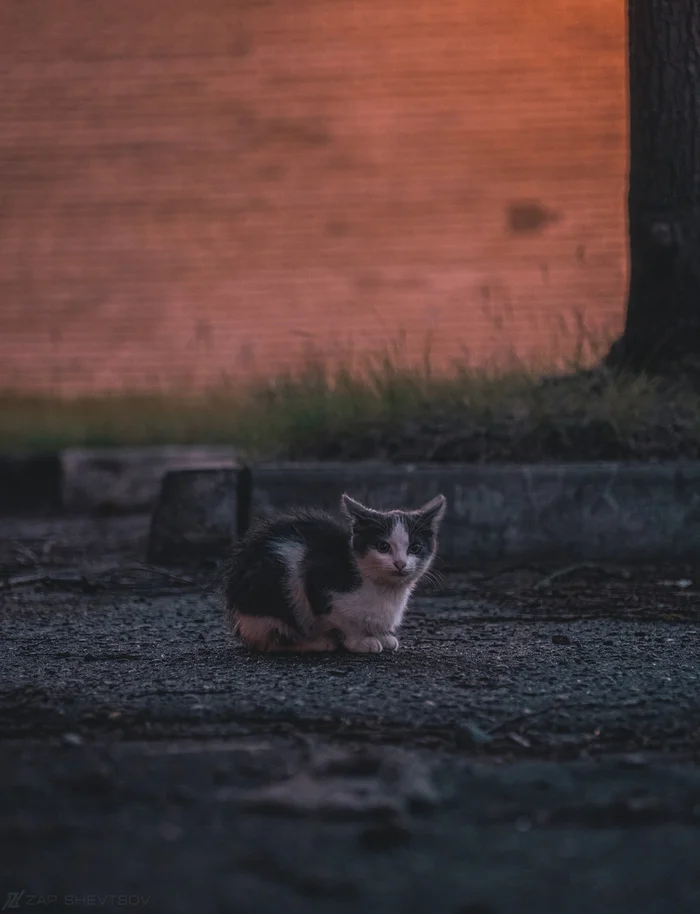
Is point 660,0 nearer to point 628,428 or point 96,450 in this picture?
point 628,428

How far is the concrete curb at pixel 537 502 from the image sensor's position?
541 cm

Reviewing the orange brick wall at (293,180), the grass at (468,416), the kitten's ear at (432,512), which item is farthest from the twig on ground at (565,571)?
the orange brick wall at (293,180)

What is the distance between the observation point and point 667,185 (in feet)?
20.3

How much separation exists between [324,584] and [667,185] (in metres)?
3.11

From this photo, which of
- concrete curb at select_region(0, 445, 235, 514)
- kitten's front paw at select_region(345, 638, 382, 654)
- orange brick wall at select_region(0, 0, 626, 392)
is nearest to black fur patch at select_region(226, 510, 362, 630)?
kitten's front paw at select_region(345, 638, 382, 654)

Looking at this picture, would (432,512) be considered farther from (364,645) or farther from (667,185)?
(667,185)

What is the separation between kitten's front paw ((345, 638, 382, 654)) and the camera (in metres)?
4.03

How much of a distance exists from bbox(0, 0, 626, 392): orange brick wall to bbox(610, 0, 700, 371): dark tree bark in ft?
14.3

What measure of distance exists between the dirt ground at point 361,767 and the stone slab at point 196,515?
106cm

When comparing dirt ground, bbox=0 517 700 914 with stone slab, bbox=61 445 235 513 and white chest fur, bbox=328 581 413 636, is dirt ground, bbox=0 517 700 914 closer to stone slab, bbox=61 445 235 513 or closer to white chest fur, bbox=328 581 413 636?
white chest fur, bbox=328 581 413 636

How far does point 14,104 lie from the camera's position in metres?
11.1

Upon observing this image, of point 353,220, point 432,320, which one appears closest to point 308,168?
point 353,220

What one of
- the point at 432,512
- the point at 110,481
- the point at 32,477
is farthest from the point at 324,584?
the point at 32,477

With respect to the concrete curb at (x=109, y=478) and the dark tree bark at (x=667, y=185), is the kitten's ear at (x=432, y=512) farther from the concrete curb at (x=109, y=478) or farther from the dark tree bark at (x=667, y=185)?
the concrete curb at (x=109, y=478)
